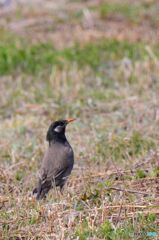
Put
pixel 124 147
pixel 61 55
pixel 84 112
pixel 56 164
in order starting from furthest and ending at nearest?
1. pixel 61 55
2. pixel 84 112
3. pixel 124 147
4. pixel 56 164

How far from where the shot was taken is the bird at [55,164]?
9.39 meters

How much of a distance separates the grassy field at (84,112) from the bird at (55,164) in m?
0.13

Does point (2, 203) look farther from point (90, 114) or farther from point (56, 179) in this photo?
point (90, 114)

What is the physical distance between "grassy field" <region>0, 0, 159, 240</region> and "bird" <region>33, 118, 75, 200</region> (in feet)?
0.44

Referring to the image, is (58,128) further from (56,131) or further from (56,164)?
(56,164)

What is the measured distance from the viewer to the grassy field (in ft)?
26.3

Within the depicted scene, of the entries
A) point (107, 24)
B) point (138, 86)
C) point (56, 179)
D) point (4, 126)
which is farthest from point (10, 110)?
point (107, 24)

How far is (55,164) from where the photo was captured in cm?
973

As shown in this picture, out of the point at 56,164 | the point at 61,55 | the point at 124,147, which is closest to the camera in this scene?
the point at 56,164

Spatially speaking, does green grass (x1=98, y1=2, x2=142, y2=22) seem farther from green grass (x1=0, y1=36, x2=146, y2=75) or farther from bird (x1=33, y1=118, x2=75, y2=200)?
bird (x1=33, y1=118, x2=75, y2=200)

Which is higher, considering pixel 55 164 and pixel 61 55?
pixel 55 164

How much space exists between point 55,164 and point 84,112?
354 centimetres

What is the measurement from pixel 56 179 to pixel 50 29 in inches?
395

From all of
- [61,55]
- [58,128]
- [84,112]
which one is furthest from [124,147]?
[61,55]
